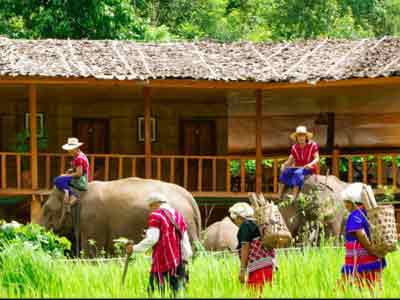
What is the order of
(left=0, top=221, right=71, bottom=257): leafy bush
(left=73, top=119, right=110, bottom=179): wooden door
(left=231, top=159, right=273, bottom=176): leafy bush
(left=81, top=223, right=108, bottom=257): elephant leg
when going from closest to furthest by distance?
(left=0, top=221, right=71, bottom=257): leafy bush, (left=81, top=223, right=108, bottom=257): elephant leg, (left=73, top=119, right=110, bottom=179): wooden door, (left=231, top=159, right=273, bottom=176): leafy bush

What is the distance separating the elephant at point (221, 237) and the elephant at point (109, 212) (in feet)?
1.69

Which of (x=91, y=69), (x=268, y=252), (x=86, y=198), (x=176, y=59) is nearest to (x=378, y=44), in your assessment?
(x=176, y=59)

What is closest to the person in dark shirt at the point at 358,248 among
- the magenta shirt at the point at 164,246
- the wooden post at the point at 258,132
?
the magenta shirt at the point at 164,246

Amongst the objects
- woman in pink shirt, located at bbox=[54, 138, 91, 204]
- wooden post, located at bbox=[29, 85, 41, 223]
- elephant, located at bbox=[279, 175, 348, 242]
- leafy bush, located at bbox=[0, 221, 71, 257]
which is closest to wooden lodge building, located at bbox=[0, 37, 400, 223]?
wooden post, located at bbox=[29, 85, 41, 223]

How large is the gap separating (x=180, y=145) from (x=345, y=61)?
13.8 feet

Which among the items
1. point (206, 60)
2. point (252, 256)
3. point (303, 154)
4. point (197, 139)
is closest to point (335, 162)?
point (206, 60)

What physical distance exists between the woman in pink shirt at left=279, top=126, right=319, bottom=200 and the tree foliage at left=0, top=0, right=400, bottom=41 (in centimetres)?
1125

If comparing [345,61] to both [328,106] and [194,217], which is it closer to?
[328,106]

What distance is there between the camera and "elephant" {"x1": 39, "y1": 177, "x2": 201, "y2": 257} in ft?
60.4

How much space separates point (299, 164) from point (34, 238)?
4212mm

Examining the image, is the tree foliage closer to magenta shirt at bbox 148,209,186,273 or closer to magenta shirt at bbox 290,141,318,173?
magenta shirt at bbox 290,141,318,173

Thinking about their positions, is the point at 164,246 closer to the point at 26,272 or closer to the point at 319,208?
the point at 26,272

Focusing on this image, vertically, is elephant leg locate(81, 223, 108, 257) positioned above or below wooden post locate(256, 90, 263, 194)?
below

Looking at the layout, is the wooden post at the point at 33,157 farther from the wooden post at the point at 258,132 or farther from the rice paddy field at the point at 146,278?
the rice paddy field at the point at 146,278
